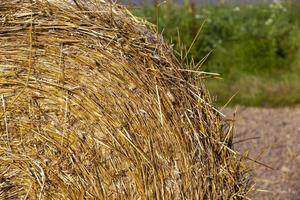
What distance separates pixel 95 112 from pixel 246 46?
6.46 meters

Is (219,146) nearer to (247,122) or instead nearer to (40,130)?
(40,130)

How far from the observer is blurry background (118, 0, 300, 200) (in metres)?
8.11

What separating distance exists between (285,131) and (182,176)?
4.33m

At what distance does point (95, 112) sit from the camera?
13.3 ft

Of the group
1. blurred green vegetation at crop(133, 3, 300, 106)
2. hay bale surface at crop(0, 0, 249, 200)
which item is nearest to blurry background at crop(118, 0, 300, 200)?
blurred green vegetation at crop(133, 3, 300, 106)

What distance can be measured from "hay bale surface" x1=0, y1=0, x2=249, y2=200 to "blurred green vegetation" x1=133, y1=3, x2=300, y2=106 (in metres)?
4.96

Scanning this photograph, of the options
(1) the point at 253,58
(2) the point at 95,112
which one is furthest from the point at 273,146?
(2) the point at 95,112

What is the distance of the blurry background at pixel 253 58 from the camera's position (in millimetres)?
8109

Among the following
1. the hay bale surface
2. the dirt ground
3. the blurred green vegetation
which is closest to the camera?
the hay bale surface

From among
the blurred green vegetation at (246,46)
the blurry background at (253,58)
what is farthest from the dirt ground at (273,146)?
the blurred green vegetation at (246,46)

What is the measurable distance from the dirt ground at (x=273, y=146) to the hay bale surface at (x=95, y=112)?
63.2 inches

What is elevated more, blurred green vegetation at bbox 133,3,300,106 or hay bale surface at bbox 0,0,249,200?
hay bale surface at bbox 0,0,249,200

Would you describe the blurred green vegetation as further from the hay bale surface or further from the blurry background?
the hay bale surface

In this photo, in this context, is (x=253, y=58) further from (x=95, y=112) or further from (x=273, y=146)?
(x=95, y=112)
